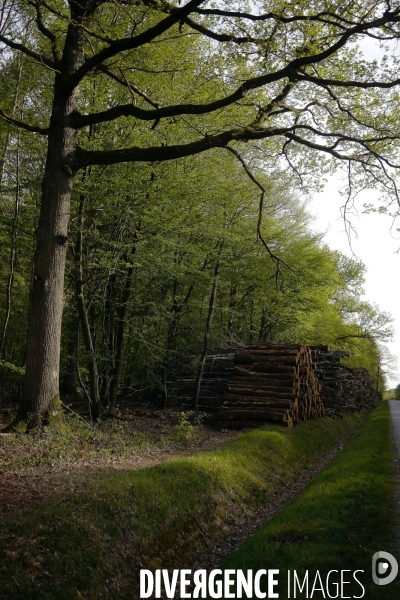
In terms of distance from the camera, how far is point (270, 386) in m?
16.0

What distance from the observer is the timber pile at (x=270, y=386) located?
48.9 ft

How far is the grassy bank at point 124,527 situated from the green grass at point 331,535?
0.93 metres

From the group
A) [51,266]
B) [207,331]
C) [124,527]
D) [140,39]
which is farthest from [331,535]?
[207,331]

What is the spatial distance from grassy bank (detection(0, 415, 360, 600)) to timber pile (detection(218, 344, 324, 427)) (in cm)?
465

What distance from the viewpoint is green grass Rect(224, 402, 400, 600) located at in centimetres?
545

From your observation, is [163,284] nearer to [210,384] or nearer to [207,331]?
[207,331]

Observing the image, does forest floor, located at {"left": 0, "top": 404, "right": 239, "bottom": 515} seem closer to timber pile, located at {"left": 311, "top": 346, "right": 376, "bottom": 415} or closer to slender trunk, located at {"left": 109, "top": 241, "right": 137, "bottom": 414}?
slender trunk, located at {"left": 109, "top": 241, "right": 137, "bottom": 414}

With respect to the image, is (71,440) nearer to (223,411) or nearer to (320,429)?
(223,411)

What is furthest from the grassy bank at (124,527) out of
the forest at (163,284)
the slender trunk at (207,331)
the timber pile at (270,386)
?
the slender trunk at (207,331)

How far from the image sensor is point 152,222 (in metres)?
13.6

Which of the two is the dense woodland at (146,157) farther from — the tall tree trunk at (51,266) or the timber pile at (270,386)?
the timber pile at (270,386)

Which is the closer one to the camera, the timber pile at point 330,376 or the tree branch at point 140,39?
the tree branch at point 140,39

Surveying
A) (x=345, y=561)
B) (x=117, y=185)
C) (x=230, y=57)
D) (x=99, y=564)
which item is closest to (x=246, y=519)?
(x=345, y=561)

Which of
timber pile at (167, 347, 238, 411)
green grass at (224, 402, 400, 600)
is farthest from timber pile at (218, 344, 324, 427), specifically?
green grass at (224, 402, 400, 600)
